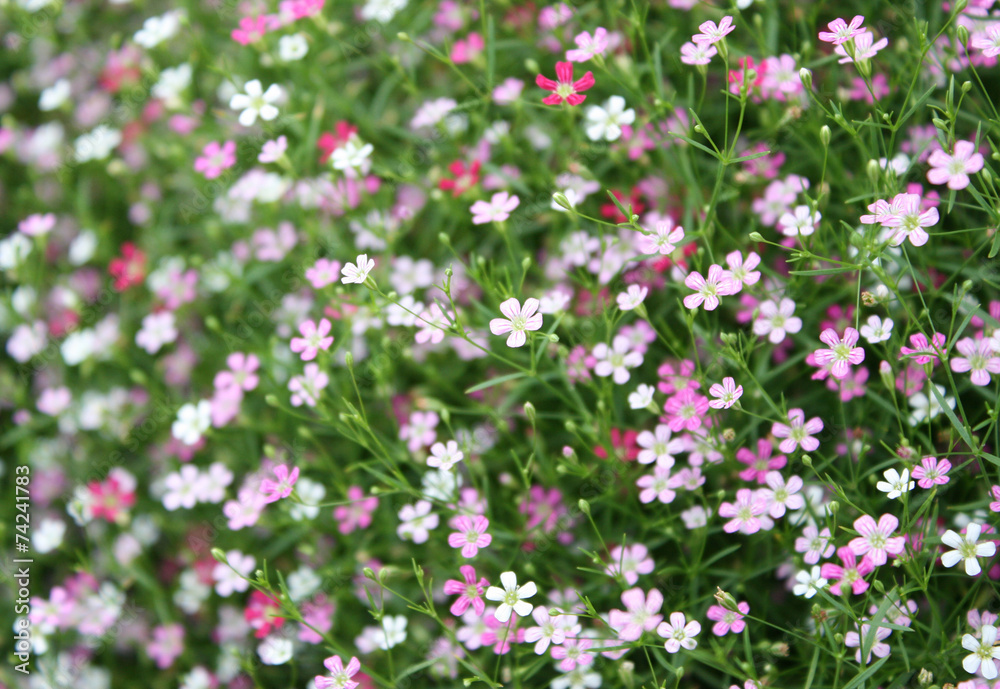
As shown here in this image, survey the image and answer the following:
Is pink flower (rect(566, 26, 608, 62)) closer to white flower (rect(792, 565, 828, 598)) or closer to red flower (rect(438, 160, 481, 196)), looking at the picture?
red flower (rect(438, 160, 481, 196))

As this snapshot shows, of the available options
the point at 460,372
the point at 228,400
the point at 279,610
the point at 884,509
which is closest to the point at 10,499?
the point at 228,400

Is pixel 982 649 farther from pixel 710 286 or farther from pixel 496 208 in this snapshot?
pixel 496 208

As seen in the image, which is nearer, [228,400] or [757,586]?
[757,586]

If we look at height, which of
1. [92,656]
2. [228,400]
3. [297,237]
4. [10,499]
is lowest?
[92,656]

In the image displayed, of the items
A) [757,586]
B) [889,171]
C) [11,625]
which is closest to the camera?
[889,171]

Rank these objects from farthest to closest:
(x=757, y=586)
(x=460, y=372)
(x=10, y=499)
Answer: (x=10, y=499), (x=460, y=372), (x=757, y=586)

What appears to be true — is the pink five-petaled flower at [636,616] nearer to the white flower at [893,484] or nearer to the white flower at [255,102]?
the white flower at [893,484]

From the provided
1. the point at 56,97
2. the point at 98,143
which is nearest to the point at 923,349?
the point at 98,143

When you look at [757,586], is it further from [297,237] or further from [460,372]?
[297,237]
